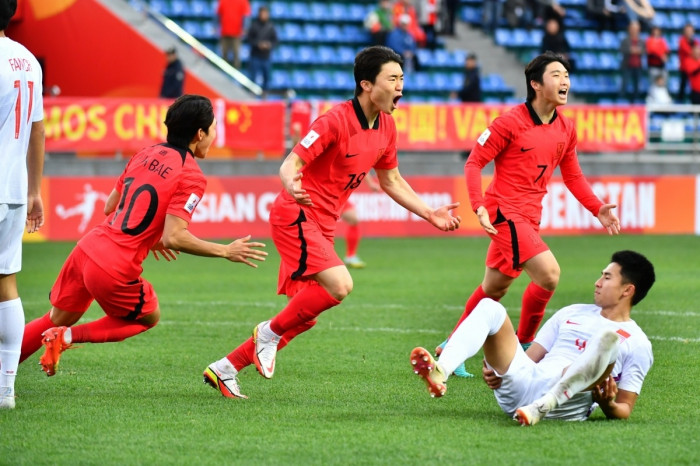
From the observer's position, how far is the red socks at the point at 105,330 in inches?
274

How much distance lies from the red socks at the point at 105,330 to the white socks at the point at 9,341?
0.55 m

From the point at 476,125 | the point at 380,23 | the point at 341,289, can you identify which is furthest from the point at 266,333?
the point at 380,23

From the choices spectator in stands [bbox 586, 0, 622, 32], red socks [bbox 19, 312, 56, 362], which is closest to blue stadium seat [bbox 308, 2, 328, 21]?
spectator in stands [bbox 586, 0, 622, 32]

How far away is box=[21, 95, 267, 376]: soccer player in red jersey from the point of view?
6.54 m

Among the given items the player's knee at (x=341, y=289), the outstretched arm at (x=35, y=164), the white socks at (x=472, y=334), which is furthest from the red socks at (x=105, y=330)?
the white socks at (x=472, y=334)

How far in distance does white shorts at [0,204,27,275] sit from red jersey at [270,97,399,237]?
164cm

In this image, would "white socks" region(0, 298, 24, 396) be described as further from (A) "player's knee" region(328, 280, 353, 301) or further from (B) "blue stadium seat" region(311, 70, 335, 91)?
(B) "blue stadium seat" region(311, 70, 335, 91)

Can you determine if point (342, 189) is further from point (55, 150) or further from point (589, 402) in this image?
point (55, 150)

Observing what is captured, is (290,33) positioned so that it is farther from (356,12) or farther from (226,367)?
(226,367)

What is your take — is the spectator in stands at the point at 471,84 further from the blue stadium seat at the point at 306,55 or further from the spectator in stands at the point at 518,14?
the spectator in stands at the point at 518,14

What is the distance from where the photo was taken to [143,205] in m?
6.59

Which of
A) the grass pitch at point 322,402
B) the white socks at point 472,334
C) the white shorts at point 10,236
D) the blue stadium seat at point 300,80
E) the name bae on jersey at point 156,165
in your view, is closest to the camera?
the grass pitch at point 322,402

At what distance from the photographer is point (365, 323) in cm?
1077

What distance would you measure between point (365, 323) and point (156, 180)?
451 cm
